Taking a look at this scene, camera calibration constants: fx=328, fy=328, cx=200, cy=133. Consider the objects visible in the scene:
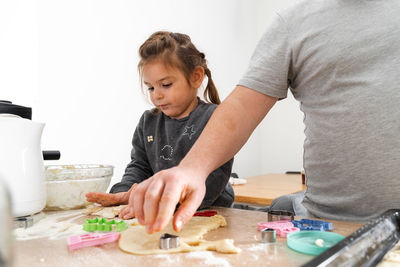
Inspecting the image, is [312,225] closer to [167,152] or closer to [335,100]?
[335,100]

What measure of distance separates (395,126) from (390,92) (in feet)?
0.23

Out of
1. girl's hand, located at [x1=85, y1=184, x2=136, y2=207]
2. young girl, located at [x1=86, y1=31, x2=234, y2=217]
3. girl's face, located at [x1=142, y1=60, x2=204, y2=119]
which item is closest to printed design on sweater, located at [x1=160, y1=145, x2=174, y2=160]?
young girl, located at [x1=86, y1=31, x2=234, y2=217]

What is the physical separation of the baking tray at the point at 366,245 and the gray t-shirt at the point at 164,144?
506mm

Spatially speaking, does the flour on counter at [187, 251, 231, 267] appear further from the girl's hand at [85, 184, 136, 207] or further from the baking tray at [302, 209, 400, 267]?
the girl's hand at [85, 184, 136, 207]

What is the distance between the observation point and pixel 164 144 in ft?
3.64

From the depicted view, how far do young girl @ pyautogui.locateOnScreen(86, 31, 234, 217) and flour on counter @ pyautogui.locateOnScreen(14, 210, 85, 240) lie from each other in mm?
310

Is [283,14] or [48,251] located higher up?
[283,14]

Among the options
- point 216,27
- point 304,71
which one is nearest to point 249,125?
point 304,71

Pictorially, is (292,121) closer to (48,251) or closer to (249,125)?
(249,125)

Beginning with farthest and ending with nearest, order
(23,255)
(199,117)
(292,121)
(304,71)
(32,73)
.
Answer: (292,121)
(32,73)
(199,117)
(304,71)
(23,255)

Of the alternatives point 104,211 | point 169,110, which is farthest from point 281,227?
point 169,110

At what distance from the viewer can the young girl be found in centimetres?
107

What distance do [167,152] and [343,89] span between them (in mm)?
580

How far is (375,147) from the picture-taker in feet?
2.24
